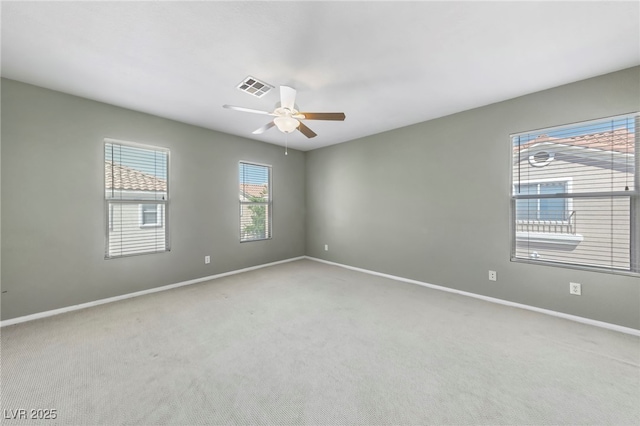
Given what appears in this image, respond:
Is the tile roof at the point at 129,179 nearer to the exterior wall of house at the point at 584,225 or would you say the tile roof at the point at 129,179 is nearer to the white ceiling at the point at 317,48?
the white ceiling at the point at 317,48

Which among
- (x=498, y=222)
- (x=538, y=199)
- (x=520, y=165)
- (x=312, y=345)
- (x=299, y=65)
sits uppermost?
(x=299, y=65)

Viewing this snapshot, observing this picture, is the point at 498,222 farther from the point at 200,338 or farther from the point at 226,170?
the point at 226,170

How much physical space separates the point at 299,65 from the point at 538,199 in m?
3.09

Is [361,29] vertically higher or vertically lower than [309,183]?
higher

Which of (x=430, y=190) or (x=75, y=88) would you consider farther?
(x=430, y=190)

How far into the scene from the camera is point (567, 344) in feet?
7.07

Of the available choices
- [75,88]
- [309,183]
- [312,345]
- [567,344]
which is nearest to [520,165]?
[567,344]

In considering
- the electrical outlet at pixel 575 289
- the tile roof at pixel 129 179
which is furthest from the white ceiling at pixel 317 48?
the electrical outlet at pixel 575 289

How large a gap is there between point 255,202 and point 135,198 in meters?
1.91

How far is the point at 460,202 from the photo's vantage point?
3.41 meters

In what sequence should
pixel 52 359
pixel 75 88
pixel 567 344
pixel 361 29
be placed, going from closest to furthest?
1. pixel 361 29
2. pixel 52 359
3. pixel 567 344
4. pixel 75 88

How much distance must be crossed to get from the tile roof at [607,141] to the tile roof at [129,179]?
16.9 feet

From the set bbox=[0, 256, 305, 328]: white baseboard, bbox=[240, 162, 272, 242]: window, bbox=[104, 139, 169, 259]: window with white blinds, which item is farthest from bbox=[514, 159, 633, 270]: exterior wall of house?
bbox=[104, 139, 169, 259]: window with white blinds

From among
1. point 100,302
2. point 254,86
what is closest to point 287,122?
point 254,86
